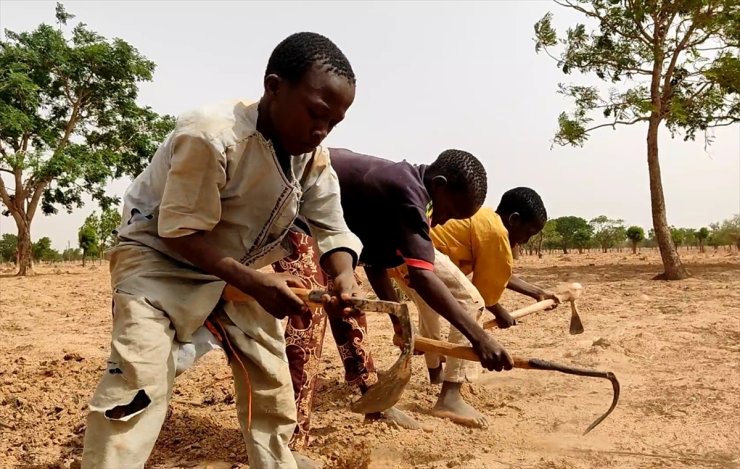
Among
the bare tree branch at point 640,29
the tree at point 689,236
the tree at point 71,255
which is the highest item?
the bare tree branch at point 640,29

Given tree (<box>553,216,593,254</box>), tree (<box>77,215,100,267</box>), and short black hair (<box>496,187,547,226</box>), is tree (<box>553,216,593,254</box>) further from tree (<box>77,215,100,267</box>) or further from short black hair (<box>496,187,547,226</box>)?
short black hair (<box>496,187,547,226</box>)

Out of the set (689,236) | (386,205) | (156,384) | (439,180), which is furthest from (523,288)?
(689,236)

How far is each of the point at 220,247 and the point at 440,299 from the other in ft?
3.87

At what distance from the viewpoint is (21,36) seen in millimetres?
16094

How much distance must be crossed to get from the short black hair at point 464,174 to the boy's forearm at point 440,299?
54 cm

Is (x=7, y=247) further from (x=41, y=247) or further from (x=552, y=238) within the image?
(x=552, y=238)

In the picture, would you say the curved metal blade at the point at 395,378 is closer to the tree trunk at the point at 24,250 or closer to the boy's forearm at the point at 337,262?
the boy's forearm at the point at 337,262

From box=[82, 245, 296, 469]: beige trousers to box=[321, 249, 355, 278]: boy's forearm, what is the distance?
10.0 inches

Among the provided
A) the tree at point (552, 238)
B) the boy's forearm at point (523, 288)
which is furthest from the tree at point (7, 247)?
the boy's forearm at point (523, 288)

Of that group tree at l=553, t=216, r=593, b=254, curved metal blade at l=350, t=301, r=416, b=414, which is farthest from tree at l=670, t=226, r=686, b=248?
curved metal blade at l=350, t=301, r=416, b=414

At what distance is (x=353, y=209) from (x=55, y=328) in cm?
465

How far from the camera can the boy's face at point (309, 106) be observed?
1.71 metres

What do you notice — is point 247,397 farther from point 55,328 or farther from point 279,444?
point 55,328

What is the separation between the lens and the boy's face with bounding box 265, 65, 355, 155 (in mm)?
1707
